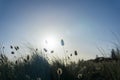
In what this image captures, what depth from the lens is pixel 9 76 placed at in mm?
6637

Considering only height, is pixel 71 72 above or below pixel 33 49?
below

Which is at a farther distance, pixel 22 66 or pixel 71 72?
pixel 22 66

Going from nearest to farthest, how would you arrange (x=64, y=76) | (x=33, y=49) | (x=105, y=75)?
(x=105, y=75), (x=64, y=76), (x=33, y=49)

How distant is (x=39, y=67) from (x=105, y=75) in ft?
5.76

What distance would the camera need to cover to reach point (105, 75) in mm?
6152

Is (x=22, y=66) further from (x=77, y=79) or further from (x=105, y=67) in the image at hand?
(x=105, y=67)

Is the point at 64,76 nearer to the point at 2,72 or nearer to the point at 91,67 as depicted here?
the point at 91,67

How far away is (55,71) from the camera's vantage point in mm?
6906

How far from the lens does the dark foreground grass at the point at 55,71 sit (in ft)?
20.1

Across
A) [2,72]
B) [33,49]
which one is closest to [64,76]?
[2,72]

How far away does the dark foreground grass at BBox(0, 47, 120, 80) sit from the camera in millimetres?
6141

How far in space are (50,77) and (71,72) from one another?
1.54 feet

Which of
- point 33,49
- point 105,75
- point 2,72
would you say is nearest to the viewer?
point 105,75

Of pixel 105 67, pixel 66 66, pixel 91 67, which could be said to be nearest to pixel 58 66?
pixel 66 66
